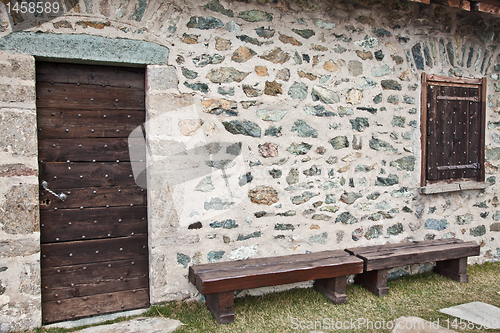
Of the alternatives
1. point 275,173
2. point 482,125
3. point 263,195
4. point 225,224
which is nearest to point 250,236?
point 225,224

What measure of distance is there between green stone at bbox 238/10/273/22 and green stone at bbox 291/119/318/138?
0.97 metres

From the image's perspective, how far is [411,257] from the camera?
11.0 feet

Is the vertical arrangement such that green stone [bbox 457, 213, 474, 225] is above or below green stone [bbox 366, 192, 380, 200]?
below

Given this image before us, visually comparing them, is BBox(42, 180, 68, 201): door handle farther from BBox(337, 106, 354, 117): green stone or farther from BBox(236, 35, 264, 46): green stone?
BBox(337, 106, 354, 117): green stone

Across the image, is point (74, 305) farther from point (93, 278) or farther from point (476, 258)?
point (476, 258)

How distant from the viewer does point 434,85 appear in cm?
380

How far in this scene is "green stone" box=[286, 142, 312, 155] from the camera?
323cm

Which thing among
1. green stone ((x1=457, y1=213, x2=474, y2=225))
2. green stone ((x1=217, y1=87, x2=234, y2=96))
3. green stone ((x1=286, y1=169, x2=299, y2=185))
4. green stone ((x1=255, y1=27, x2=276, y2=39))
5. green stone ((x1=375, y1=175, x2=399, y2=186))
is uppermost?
green stone ((x1=255, y1=27, x2=276, y2=39))

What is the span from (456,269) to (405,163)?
49.5 inches

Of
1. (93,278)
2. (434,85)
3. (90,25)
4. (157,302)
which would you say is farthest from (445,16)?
(93,278)

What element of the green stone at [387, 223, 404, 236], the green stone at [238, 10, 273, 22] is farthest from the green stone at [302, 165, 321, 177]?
the green stone at [238, 10, 273, 22]

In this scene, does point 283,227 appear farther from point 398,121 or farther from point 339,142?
point 398,121

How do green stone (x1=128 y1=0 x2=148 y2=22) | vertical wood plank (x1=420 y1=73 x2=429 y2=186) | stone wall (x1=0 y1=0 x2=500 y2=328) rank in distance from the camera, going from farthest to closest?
1. vertical wood plank (x1=420 y1=73 x2=429 y2=186)
2. stone wall (x1=0 y1=0 x2=500 y2=328)
3. green stone (x1=128 y1=0 x2=148 y2=22)

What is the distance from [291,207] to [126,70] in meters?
1.89
